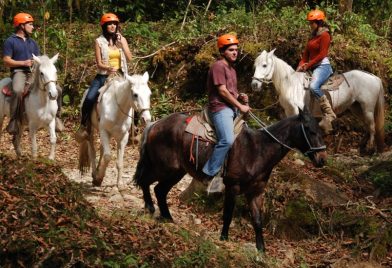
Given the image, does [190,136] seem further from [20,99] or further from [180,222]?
[20,99]

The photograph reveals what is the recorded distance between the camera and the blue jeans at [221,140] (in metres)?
8.89

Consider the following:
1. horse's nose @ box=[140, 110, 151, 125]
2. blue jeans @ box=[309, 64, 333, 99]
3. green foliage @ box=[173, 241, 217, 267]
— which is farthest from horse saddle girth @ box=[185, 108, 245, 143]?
blue jeans @ box=[309, 64, 333, 99]

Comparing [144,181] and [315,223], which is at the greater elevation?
[144,181]

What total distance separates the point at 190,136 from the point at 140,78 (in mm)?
1737

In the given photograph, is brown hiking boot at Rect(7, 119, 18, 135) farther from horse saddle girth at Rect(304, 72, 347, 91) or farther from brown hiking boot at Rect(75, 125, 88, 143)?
horse saddle girth at Rect(304, 72, 347, 91)

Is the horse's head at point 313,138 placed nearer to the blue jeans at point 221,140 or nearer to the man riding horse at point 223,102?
the man riding horse at point 223,102

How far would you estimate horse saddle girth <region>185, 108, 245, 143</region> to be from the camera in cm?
912

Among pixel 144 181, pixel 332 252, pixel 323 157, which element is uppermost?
pixel 323 157

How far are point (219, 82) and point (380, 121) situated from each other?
634cm

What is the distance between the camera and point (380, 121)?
14.2 meters

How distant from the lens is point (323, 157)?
8.86 m

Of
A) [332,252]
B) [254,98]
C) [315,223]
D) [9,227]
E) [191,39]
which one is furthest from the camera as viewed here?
[191,39]

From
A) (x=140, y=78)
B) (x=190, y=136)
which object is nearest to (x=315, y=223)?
(x=190, y=136)

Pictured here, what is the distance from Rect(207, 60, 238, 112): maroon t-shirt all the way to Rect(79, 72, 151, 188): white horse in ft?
5.39
